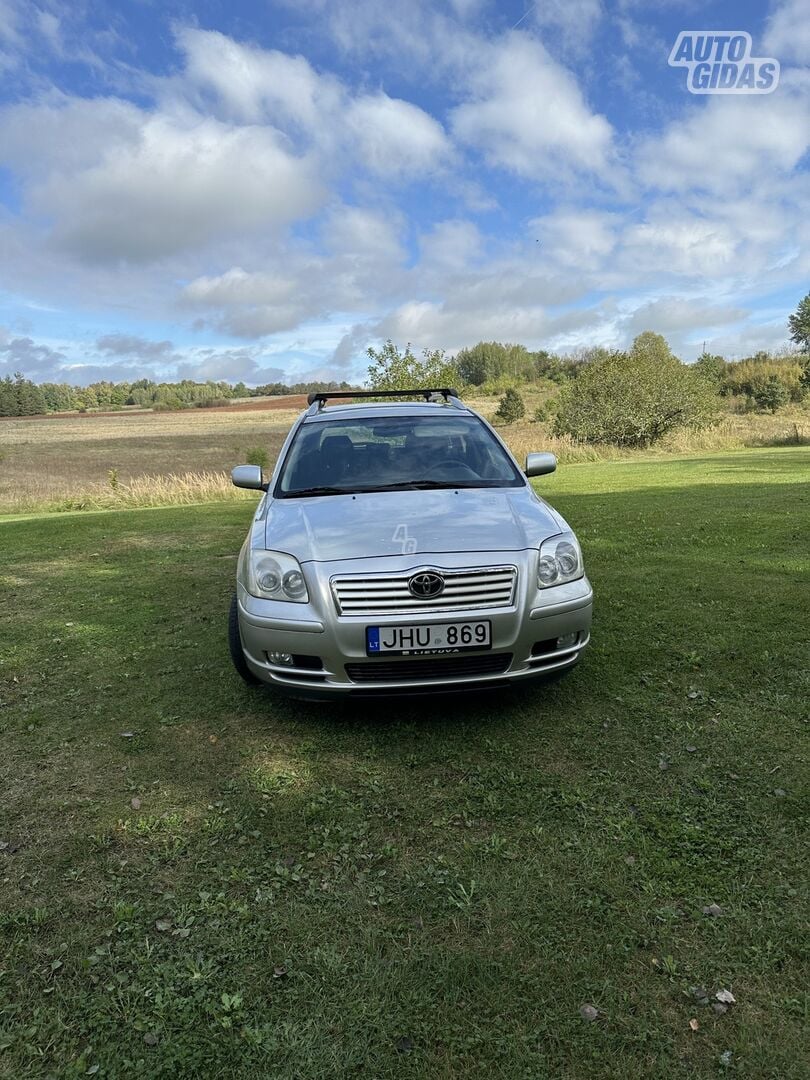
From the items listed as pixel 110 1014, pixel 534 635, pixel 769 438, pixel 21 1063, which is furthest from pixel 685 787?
pixel 769 438

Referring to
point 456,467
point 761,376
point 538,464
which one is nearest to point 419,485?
point 456,467

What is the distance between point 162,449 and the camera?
40375mm

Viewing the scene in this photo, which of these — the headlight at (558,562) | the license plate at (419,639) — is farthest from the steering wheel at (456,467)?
the license plate at (419,639)

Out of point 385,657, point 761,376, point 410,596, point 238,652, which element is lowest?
point 238,652

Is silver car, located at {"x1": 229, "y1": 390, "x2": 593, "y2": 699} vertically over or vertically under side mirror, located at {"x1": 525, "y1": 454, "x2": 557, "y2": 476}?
under

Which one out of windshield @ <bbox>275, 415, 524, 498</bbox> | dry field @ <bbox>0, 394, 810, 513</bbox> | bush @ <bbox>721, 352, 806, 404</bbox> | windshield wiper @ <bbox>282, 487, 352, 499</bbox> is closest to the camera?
windshield wiper @ <bbox>282, 487, 352, 499</bbox>

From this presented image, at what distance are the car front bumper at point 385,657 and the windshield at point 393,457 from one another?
1191 millimetres

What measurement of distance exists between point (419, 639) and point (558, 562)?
0.90 m

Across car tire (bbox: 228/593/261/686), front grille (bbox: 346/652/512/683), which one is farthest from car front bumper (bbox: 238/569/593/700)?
car tire (bbox: 228/593/261/686)

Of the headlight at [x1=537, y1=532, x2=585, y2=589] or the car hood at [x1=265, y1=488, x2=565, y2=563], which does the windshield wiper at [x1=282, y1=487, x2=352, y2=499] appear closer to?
the car hood at [x1=265, y1=488, x2=565, y2=563]

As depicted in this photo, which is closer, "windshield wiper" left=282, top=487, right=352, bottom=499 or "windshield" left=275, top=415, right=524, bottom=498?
"windshield wiper" left=282, top=487, right=352, bottom=499

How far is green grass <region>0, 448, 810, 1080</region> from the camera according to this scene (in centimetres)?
187

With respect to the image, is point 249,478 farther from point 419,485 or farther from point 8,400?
point 8,400

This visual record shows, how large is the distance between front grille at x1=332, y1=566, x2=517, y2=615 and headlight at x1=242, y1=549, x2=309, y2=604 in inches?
8.6
